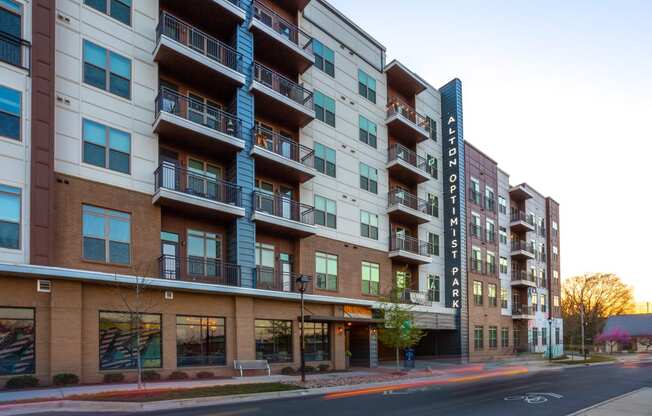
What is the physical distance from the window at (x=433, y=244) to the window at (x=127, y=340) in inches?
1011

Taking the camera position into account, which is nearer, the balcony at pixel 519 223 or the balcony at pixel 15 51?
the balcony at pixel 15 51

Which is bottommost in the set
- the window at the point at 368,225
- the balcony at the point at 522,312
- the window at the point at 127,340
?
the balcony at the point at 522,312

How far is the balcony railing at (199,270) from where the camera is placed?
77.1 feet

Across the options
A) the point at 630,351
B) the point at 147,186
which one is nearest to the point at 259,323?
the point at 147,186

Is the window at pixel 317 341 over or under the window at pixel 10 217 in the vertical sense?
under

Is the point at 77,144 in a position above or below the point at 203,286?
above

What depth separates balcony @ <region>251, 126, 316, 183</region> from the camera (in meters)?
28.0

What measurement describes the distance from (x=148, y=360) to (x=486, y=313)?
116 ft

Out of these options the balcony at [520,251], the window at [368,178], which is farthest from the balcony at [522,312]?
the window at [368,178]

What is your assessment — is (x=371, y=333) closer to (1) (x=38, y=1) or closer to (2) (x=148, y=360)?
(2) (x=148, y=360)

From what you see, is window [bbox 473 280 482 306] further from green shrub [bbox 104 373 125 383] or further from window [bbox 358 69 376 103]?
green shrub [bbox 104 373 125 383]

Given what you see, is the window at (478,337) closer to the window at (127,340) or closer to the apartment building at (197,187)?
the apartment building at (197,187)

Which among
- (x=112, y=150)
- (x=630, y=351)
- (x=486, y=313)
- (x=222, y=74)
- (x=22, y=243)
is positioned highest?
(x=222, y=74)

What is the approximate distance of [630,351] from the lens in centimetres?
8506
